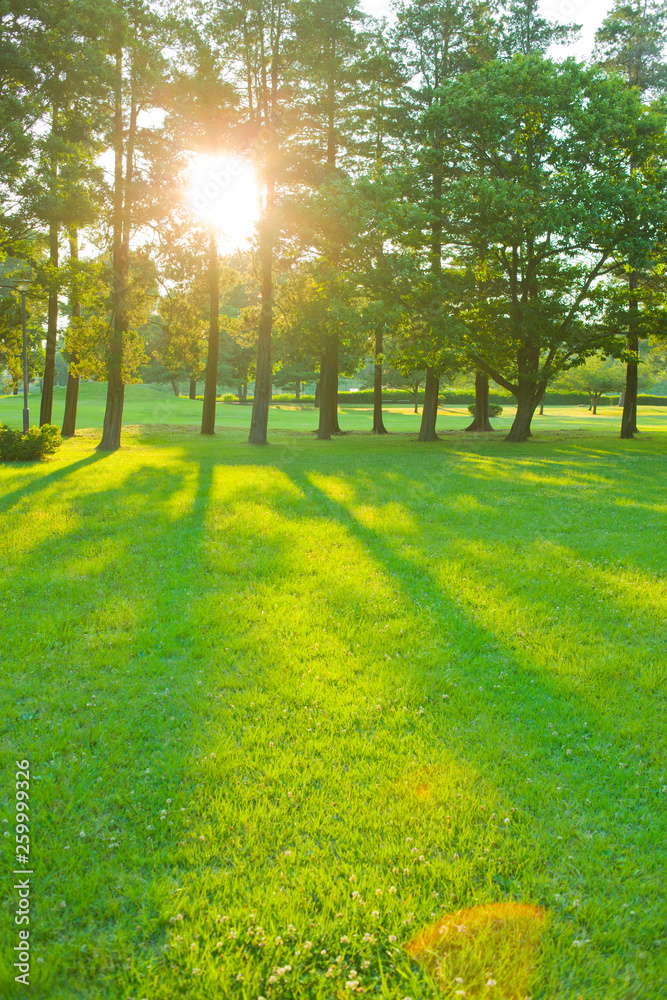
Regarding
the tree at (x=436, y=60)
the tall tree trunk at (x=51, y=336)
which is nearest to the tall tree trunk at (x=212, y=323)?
the tall tree trunk at (x=51, y=336)

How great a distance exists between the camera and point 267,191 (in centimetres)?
2566

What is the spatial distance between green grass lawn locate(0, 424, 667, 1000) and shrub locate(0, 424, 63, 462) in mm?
11192

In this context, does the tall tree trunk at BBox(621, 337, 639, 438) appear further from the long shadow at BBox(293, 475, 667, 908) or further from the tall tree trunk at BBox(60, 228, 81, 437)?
the long shadow at BBox(293, 475, 667, 908)

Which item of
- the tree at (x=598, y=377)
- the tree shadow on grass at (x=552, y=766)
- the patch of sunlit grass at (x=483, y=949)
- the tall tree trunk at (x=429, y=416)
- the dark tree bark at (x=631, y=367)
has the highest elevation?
the tree at (x=598, y=377)

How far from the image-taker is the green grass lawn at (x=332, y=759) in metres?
2.66

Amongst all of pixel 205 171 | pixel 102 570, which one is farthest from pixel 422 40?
pixel 102 570

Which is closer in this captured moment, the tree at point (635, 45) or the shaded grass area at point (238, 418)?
the tree at point (635, 45)

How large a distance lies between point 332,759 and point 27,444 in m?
18.4

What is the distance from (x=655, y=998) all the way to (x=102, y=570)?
270 inches

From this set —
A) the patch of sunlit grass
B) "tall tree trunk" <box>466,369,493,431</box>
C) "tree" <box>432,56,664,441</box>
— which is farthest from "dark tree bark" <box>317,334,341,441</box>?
the patch of sunlit grass

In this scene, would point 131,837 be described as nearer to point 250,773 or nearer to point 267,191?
point 250,773

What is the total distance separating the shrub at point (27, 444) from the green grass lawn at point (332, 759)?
11.2m

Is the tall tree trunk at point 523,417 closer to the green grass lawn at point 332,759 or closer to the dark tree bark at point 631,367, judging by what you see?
the dark tree bark at point 631,367

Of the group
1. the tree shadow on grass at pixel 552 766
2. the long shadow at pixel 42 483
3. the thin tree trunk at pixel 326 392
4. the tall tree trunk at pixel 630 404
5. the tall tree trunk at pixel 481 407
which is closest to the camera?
the tree shadow on grass at pixel 552 766
